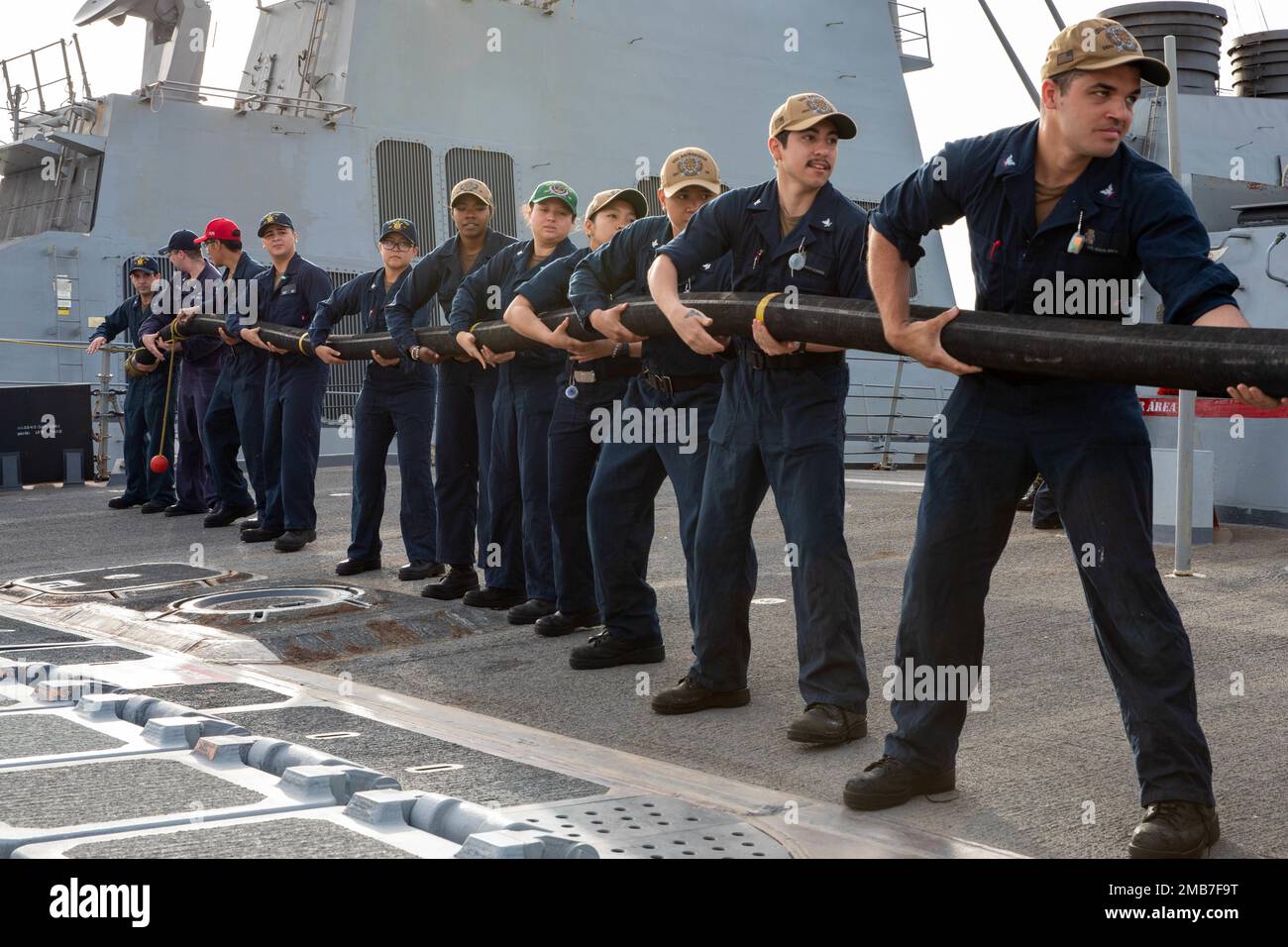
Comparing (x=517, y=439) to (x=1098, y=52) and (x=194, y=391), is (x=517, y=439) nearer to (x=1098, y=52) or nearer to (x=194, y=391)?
(x=1098, y=52)

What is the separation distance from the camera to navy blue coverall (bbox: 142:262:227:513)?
33.8 ft

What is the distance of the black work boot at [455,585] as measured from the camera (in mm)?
6828

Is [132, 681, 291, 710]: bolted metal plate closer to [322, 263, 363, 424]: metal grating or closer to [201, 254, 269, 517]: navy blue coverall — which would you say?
[201, 254, 269, 517]: navy blue coverall

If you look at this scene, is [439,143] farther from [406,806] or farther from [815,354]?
[406,806]

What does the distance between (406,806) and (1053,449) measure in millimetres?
1675

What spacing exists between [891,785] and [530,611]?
299 centimetres

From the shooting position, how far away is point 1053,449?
3.35m

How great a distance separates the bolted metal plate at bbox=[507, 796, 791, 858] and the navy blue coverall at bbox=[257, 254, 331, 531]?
5.64 meters

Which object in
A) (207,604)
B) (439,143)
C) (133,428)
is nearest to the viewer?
(207,604)

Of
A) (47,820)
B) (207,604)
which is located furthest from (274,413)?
(47,820)

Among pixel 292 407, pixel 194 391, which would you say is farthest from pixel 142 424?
pixel 292 407

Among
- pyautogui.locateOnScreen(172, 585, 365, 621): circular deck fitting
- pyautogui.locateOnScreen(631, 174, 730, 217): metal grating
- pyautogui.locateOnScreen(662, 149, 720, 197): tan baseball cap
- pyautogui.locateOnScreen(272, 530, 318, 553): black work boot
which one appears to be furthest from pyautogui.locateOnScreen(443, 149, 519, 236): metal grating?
pyautogui.locateOnScreen(662, 149, 720, 197): tan baseball cap

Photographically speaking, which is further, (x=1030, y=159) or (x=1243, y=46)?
(x=1243, y=46)

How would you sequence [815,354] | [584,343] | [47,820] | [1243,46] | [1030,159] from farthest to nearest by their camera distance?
[1243,46]
[584,343]
[815,354]
[1030,159]
[47,820]
